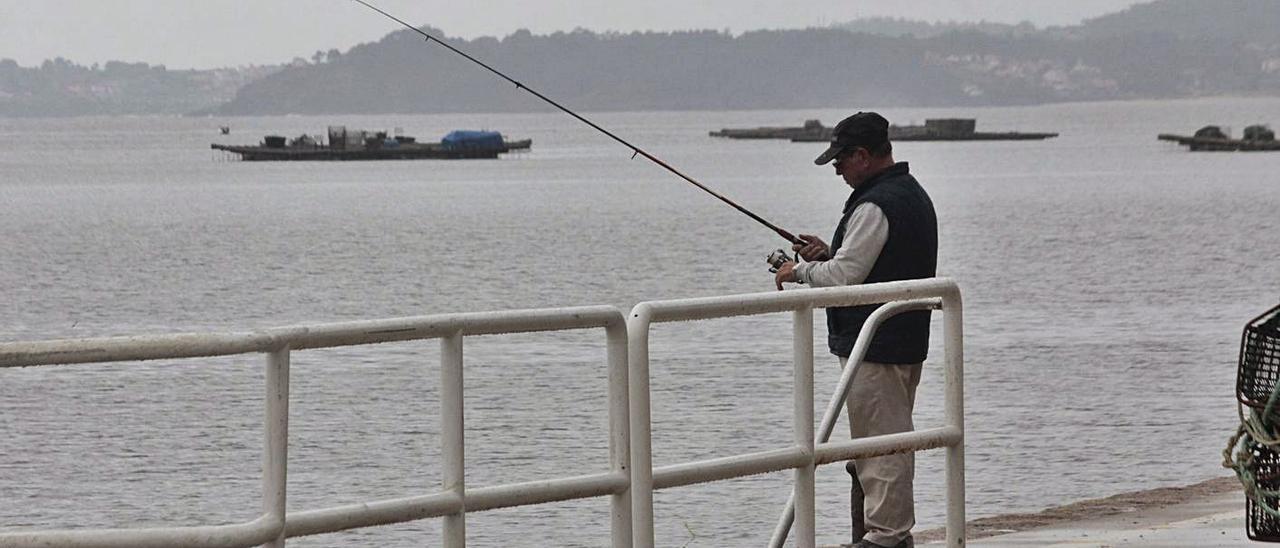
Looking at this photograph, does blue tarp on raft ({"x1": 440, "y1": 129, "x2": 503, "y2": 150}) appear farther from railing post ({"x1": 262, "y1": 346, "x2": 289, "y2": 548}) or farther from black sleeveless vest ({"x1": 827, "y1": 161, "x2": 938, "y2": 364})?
railing post ({"x1": 262, "y1": 346, "x2": 289, "y2": 548})

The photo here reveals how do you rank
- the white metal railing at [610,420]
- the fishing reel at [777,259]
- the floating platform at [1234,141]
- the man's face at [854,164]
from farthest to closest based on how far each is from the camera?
the floating platform at [1234,141] < the fishing reel at [777,259] < the man's face at [854,164] < the white metal railing at [610,420]

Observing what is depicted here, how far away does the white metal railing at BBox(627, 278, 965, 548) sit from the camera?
5.58m

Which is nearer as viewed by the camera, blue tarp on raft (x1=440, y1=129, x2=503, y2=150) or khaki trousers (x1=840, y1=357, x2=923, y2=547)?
khaki trousers (x1=840, y1=357, x2=923, y2=547)

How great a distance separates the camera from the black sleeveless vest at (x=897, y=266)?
719 centimetres

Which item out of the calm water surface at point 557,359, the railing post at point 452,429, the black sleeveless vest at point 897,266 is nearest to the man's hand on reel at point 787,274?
the black sleeveless vest at point 897,266

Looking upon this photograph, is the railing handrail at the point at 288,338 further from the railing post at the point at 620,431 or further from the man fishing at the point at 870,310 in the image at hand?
the man fishing at the point at 870,310

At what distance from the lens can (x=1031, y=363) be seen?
28422 mm

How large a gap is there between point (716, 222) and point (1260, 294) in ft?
132

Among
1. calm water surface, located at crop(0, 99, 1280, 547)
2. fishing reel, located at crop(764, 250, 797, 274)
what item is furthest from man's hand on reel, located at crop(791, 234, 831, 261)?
calm water surface, located at crop(0, 99, 1280, 547)

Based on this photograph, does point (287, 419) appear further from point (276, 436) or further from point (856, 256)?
point (856, 256)

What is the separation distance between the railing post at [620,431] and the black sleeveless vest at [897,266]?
1789 millimetres

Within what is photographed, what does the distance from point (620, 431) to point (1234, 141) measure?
586ft

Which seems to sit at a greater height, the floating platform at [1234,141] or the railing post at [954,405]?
the railing post at [954,405]

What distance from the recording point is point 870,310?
24.4 feet
